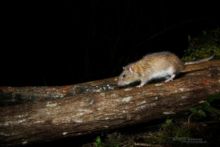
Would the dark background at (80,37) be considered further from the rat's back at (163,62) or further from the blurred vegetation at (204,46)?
the rat's back at (163,62)

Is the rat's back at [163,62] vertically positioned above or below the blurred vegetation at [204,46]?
below

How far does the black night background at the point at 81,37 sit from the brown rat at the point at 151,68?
322 cm

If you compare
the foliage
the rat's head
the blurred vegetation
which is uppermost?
the blurred vegetation

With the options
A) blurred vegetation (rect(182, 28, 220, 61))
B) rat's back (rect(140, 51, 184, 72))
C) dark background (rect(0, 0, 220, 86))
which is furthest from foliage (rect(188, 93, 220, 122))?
dark background (rect(0, 0, 220, 86))

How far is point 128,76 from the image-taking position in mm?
5797

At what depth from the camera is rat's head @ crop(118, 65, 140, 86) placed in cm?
575

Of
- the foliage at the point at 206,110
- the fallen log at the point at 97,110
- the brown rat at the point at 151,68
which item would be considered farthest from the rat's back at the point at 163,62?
the foliage at the point at 206,110

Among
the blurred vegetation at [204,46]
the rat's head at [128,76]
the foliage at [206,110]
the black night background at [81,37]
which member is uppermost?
the black night background at [81,37]

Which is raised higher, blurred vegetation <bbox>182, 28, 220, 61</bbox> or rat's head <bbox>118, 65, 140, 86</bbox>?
blurred vegetation <bbox>182, 28, 220, 61</bbox>

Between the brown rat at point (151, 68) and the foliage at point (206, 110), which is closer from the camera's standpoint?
the foliage at point (206, 110)

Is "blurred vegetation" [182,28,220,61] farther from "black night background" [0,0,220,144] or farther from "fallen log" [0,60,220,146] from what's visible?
"fallen log" [0,60,220,146]

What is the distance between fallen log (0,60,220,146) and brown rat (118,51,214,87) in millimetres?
640

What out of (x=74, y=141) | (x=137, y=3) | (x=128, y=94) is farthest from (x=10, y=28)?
(x=128, y=94)

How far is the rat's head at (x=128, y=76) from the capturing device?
5754mm
